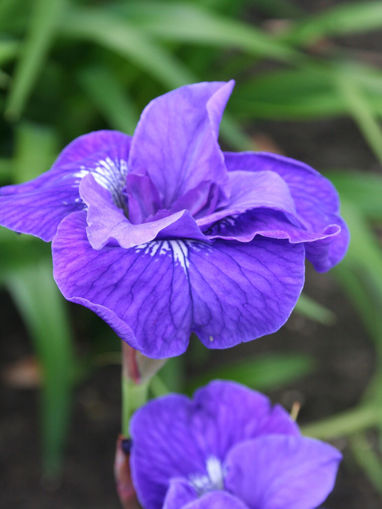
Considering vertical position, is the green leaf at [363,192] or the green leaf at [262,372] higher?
the green leaf at [363,192]

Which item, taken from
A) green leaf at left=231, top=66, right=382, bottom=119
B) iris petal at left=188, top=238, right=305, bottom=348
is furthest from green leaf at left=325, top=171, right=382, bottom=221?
iris petal at left=188, top=238, right=305, bottom=348

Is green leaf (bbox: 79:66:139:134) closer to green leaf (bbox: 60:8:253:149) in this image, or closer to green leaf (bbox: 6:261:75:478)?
green leaf (bbox: 60:8:253:149)

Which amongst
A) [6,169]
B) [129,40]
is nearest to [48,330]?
[6,169]

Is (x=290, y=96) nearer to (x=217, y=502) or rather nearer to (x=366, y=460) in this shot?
(x=366, y=460)

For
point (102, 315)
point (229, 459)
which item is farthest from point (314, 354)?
point (102, 315)

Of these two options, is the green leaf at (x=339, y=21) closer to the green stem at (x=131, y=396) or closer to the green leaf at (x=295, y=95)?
the green leaf at (x=295, y=95)

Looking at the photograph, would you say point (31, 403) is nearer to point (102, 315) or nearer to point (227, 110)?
point (227, 110)

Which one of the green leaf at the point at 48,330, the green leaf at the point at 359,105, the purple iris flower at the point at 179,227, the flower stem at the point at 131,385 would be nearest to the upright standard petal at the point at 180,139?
the purple iris flower at the point at 179,227
